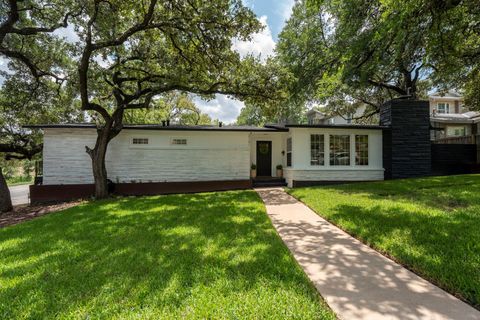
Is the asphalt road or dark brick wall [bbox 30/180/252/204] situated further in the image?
the asphalt road

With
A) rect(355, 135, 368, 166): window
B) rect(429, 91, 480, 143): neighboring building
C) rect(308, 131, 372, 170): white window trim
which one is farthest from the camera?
rect(429, 91, 480, 143): neighboring building

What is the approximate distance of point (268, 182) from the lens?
1212cm

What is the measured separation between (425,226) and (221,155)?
8.43m

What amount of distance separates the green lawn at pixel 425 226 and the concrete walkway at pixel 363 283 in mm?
222

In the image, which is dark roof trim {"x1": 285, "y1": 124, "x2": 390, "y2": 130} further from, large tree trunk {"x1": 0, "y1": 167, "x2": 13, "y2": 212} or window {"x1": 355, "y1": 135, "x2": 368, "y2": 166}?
large tree trunk {"x1": 0, "y1": 167, "x2": 13, "y2": 212}

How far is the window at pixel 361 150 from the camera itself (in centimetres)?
1155

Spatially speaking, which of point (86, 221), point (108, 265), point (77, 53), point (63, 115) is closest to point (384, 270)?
point (108, 265)

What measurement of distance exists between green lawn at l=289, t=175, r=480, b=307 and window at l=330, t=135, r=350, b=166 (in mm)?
3822

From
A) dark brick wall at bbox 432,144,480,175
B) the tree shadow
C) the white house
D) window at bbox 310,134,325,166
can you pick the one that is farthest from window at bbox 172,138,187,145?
dark brick wall at bbox 432,144,480,175

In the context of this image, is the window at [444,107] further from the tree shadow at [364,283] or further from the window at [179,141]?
the tree shadow at [364,283]

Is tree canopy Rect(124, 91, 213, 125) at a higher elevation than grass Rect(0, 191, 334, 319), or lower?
higher

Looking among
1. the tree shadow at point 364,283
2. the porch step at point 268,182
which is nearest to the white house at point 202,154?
the porch step at point 268,182

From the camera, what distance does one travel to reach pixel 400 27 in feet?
17.8

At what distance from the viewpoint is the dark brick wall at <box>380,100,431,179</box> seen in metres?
11.1
